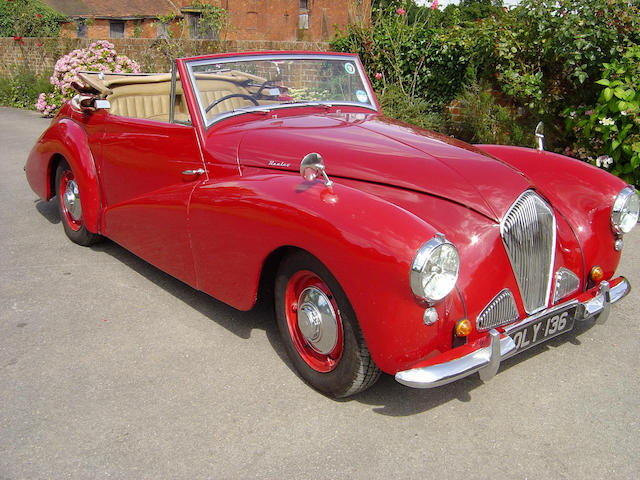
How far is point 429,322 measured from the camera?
2.38 metres

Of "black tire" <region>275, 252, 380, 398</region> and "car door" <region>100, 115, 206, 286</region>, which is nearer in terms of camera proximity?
"black tire" <region>275, 252, 380, 398</region>

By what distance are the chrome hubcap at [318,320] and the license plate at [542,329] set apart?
30.6 inches

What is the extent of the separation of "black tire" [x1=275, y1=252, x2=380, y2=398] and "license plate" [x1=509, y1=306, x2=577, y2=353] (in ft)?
2.07

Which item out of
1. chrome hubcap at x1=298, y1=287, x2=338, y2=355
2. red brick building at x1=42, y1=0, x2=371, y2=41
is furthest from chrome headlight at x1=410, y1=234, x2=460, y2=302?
red brick building at x1=42, y1=0, x2=371, y2=41

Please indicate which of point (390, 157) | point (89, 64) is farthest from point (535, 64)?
point (89, 64)

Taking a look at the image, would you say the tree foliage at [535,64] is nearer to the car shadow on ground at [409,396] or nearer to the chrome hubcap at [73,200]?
the car shadow on ground at [409,396]

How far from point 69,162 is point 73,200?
31 cm

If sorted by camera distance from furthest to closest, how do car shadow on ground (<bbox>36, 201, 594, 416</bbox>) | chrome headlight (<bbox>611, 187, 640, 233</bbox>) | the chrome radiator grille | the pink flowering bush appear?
the pink flowering bush < chrome headlight (<bbox>611, 187, 640, 233</bbox>) < car shadow on ground (<bbox>36, 201, 594, 416</bbox>) < the chrome radiator grille

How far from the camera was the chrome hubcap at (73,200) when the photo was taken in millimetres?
4715

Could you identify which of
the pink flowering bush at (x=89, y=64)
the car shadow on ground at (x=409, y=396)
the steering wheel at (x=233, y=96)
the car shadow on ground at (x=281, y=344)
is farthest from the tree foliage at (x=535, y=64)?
the pink flowering bush at (x=89, y=64)

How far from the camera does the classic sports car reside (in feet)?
7.93

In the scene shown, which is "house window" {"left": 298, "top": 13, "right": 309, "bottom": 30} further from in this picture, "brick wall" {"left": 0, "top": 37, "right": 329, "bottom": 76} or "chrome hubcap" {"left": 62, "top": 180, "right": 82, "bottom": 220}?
"chrome hubcap" {"left": 62, "top": 180, "right": 82, "bottom": 220}

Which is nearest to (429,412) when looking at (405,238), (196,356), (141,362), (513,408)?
(513,408)

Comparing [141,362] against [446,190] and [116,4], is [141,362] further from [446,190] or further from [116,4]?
[116,4]
